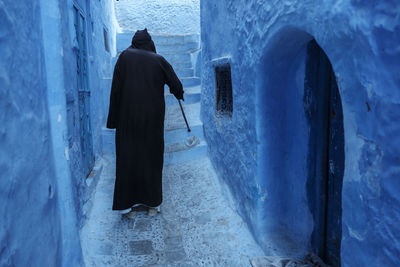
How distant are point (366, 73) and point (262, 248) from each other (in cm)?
165

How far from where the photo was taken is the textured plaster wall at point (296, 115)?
106 centimetres

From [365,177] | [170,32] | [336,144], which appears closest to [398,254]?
[365,177]

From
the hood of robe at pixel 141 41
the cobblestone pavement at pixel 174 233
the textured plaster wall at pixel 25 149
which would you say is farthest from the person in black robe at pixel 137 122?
the textured plaster wall at pixel 25 149

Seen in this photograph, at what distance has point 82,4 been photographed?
11.1ft

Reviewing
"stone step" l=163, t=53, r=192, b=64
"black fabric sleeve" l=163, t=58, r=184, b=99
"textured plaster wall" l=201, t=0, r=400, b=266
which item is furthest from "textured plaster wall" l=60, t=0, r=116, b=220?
"stone step" l=163, t=53, r=192, b=64

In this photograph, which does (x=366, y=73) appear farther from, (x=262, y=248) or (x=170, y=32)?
(x=170, y=32)

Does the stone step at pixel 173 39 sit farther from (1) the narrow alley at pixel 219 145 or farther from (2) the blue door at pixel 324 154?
(2) the blue door at pixel 324 154

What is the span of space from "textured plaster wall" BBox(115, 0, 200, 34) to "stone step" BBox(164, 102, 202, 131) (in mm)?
4394

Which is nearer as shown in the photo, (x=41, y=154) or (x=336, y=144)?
(x=41, y=154)

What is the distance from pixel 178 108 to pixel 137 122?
2.49 metres

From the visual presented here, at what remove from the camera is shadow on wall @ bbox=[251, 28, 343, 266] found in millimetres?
2115

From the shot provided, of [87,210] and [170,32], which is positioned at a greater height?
[170,32]

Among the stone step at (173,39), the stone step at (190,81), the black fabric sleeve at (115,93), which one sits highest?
the stone step at (173,39)

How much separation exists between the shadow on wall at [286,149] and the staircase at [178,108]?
1.97 metres
